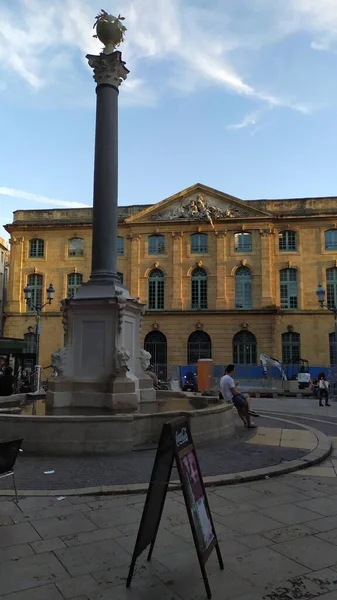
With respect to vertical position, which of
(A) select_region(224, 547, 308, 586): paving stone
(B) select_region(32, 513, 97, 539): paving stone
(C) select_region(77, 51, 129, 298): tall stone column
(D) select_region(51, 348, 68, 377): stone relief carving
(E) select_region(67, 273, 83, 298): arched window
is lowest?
(A) select_region(224, 547, 308, 586): paving stone

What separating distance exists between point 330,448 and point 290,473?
→ 2344mm

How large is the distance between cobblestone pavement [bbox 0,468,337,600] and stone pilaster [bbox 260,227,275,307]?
37767 mm

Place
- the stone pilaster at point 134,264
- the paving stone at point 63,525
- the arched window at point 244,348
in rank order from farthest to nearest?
the stone pilaster at point 134,264
the arched window at point 244,348
the paving stone at point 63,525

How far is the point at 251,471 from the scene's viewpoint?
754cm

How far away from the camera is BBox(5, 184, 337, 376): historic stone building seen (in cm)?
4334

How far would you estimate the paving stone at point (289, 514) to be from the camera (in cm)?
549

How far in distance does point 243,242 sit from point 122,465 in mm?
38803

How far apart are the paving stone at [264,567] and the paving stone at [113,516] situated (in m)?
1.37

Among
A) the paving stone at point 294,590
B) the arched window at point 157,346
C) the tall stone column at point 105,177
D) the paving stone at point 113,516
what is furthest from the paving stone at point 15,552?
the arched window at point 157,346

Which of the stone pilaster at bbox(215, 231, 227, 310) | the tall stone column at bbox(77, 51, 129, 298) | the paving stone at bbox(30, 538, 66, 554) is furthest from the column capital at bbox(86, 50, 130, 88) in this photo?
the stone pilaster at bbox(215, 231, 227, 310)

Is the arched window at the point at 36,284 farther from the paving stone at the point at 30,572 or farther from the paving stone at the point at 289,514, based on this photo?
the paving stone at the point at 30,572

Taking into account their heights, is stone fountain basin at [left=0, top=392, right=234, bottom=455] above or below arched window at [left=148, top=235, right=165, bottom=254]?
below

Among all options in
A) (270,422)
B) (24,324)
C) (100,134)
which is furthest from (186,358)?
(100,134)

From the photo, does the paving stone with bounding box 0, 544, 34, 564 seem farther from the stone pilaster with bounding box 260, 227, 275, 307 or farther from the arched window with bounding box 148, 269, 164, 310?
the arched window with bounding box 148, 269, 164, 310
